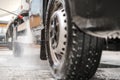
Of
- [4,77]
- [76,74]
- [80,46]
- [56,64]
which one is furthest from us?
[4,77]

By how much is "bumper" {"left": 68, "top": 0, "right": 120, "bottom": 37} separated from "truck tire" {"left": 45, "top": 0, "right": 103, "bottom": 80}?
187 mm

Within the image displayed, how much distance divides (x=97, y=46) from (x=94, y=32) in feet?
1.70

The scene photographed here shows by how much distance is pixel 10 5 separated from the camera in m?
13.3

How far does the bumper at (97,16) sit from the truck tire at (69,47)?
0.19 metres

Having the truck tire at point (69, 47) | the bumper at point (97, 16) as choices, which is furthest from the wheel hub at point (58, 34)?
the bumper at point (97, 16)

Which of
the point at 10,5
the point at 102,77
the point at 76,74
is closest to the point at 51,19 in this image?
the point at 76,74

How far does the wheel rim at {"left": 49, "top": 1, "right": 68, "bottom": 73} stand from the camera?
179cm

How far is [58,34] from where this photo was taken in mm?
1901

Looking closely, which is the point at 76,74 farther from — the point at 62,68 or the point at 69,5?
the point at 69,5

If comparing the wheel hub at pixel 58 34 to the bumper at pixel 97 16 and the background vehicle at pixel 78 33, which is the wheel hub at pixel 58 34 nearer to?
the background vehicle at pixel 78 33

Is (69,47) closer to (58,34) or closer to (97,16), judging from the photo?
(58,34)

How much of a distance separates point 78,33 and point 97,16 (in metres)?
0.31

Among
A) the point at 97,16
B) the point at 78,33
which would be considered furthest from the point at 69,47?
the point at 97,16

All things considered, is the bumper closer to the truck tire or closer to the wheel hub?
the truck tire
